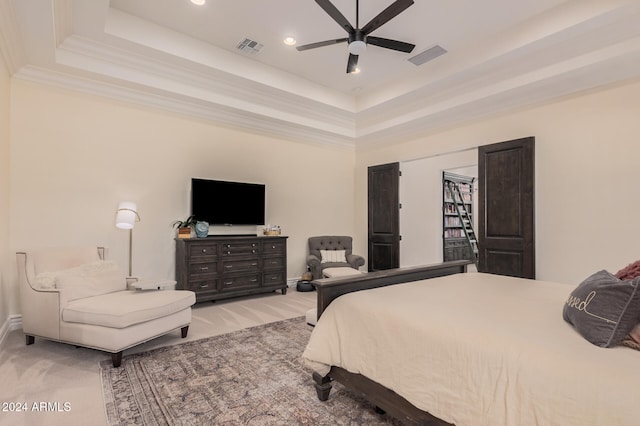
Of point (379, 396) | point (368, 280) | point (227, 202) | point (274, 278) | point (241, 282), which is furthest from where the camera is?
point (274, 278)

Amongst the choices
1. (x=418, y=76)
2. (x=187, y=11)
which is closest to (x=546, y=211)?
(x=418, y=76)

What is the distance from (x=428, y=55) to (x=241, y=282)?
428cm

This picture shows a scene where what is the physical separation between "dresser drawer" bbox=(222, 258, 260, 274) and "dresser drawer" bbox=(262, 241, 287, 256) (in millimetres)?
232

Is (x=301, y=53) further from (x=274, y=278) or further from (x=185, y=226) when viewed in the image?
(x=274, y=278)

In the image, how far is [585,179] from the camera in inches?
160

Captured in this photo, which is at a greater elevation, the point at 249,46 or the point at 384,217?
the point at 249,46

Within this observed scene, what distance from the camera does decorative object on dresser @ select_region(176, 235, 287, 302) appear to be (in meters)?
4.58

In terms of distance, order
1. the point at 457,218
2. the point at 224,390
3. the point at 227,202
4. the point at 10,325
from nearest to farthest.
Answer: the point at 224,390 < the point at 10,325 < the point at 227,202 < the point at 457,218

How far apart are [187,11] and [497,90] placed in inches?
163

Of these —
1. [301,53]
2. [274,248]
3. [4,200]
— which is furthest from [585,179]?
[4,200]

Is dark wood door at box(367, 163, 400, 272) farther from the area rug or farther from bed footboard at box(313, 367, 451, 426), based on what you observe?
bed footboard at box(313, 367, 451, 426)

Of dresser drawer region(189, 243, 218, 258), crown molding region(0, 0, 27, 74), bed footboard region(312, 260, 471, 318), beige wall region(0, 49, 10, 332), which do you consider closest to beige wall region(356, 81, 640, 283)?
bed footboard region(312, 260, 471, 318)

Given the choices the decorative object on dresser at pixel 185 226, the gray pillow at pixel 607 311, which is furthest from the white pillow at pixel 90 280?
the gray pillow at pixel 607 311

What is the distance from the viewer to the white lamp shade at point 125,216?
4004mm
